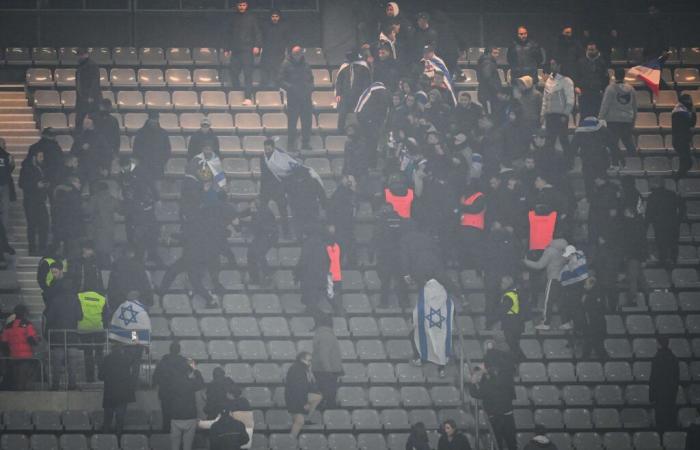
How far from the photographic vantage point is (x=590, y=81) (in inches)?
1117

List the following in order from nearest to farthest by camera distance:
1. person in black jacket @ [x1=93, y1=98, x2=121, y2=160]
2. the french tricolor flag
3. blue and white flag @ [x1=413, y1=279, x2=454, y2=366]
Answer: blue and white flag @ [x1=413, y1=279, x2=454, y2=366], person in black jacket @ [x1=93, y1=98, x2=121, y2=160], the french tricolor flag

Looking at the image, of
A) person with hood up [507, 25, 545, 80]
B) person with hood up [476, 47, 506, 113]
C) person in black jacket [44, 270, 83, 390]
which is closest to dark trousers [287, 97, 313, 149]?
person with hood up [476, 47, 506, 113]

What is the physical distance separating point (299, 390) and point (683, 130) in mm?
8222

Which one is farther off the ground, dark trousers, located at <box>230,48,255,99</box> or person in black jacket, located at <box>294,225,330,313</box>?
dark trousers, located at <box>230,48,255,99</box>

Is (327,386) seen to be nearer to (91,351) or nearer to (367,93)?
(91,351)

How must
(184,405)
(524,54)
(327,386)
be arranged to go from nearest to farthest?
(184,405) → (327,386) → (524,54)

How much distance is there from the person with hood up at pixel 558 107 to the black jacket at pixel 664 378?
4814mm

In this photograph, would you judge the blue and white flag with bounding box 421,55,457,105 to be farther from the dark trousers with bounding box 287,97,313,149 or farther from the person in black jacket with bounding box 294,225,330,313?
the person in black jacket with bounding box 294,225,330,313

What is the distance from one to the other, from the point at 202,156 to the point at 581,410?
661 centimetres

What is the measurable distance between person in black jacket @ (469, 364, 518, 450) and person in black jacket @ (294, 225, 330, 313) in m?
2.84

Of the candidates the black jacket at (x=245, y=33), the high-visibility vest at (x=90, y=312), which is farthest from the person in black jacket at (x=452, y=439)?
the black jacket at (x=245, y=33)

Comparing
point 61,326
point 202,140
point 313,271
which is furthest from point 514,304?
point 61,326

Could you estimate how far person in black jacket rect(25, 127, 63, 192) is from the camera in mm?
26062

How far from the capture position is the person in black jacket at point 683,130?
2759cm
